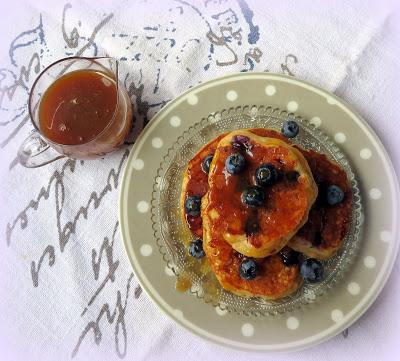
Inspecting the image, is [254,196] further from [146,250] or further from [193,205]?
[146,250]

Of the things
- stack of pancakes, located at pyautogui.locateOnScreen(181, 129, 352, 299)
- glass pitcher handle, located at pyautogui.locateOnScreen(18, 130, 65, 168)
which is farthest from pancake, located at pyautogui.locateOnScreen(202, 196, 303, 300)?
glass pitcher handle, located at pyautogui.locateOnScreen(18, 130, 65, 168)

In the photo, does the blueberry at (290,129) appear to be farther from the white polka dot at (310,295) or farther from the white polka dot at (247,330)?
the white polka dot at (247,330)

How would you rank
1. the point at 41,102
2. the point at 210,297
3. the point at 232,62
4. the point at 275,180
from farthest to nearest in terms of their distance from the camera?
the point at 232,62 < the point at 41,102 < the point at 210,297 < the point at 275,180

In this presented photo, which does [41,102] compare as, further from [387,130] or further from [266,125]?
[387,130]

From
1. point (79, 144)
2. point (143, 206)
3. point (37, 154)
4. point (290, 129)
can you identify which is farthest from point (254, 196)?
point (37, 154)

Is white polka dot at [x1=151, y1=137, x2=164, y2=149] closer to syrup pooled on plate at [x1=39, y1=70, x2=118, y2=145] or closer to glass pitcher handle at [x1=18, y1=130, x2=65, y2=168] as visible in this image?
syrup pooled on plate at [x1=39, y1=70, x2=118, y2=145]

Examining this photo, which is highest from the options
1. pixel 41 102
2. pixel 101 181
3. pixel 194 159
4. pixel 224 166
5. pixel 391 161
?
pixel 391 161

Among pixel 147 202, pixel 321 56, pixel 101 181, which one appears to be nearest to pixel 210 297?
pixel 147 202

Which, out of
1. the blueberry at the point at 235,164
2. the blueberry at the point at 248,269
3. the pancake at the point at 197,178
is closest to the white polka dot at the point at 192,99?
the pancake at the point at 197,178

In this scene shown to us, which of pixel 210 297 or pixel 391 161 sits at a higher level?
pixel 391 161
